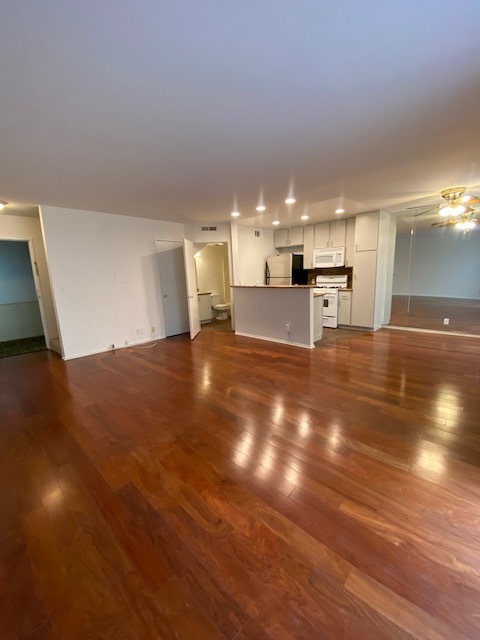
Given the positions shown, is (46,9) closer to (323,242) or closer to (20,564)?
(20,564)

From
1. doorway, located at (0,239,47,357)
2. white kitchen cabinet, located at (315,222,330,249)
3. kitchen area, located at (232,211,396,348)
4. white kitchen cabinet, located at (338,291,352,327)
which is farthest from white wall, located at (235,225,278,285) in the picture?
doorway, located at (0,239,47,357)

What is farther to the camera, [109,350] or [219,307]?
[219,307]

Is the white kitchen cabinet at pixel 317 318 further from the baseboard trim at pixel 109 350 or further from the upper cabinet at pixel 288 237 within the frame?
the baseboard trim at pixel 109 350

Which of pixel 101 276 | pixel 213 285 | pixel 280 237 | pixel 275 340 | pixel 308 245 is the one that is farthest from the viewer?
pixel 213 285

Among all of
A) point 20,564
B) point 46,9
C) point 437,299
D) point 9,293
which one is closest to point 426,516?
point 20,564

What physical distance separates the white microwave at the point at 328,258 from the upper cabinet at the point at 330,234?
12cm

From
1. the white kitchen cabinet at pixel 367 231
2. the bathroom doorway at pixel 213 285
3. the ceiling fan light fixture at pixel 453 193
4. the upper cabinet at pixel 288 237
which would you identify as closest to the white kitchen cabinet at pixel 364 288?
the white kitchen cabinet at pixel 367 231

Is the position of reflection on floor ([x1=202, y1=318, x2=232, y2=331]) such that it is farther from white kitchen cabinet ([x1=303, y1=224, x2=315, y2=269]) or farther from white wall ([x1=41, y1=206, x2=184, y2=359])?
white kitchen cabinet ([x1=303, y1=224, x2=315, y2=269])

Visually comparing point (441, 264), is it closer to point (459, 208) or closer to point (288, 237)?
point (459, 208)

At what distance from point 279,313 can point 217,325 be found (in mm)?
2369

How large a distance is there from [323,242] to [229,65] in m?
5.17

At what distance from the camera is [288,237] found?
6750 millimetres

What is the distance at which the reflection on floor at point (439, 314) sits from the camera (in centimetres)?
558

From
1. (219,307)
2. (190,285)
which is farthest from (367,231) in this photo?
(219,307)
